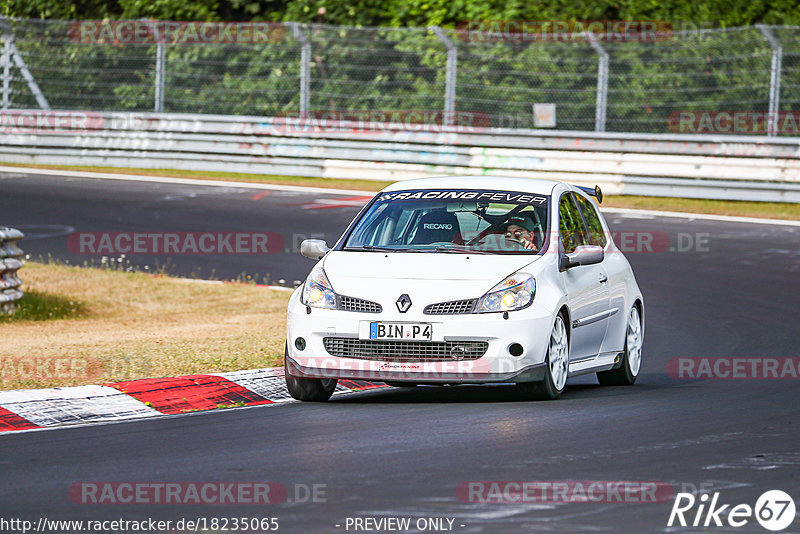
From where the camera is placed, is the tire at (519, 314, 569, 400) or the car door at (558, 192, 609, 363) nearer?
the tire at (519, 314, 569, 400)

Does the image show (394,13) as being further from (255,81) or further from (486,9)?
(255,81)

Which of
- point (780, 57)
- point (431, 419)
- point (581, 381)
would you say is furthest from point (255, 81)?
point (431, 419)

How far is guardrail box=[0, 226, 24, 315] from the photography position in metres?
14.3

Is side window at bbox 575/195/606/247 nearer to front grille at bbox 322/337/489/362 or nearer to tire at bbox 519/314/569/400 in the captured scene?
tire at bbox 519/314/569/400

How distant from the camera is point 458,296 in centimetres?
893

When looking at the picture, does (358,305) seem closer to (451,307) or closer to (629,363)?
(451,307)

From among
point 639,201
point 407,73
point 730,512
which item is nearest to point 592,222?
point 730,512

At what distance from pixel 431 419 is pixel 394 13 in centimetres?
2257

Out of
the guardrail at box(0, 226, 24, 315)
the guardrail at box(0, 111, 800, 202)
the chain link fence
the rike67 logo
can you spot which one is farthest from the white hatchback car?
the chain link fence

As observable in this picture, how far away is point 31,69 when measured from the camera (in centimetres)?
2859

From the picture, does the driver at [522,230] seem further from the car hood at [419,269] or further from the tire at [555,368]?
the tire at [555,368]

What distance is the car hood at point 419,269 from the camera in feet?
29.7

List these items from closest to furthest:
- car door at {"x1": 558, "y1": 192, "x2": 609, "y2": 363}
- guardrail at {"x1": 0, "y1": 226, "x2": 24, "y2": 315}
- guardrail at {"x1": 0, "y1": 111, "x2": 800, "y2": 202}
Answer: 1. car door at {"x1": 558, "y1": 192, "x2": 609, "y2": 363}
2. guardrail at {"x1": 0, "y1": 226, "x2": 24, "y2": 315}
3. guardrail at {"x1": 0, "y1": 111, "x2": 800, "y2": 202}

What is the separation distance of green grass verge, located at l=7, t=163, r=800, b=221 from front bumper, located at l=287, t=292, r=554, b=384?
1396 centimetres
